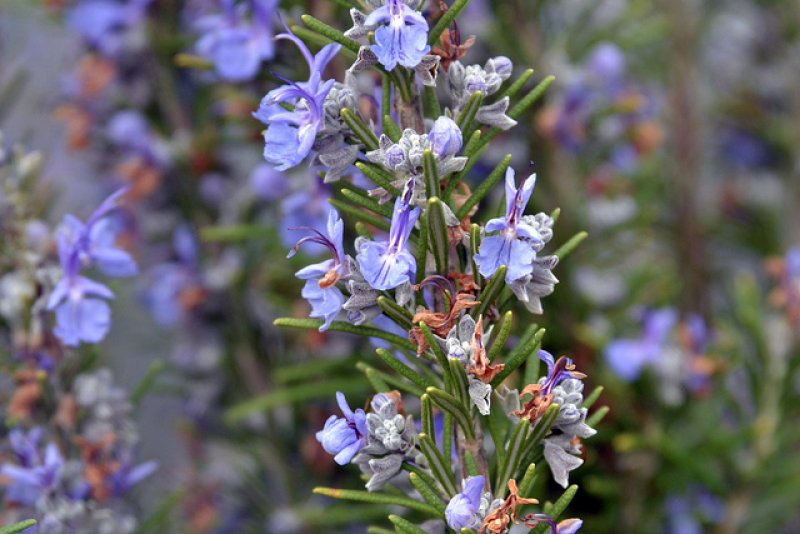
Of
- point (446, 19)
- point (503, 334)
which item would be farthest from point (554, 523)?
point (446, 19)

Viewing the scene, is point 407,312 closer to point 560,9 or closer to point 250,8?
point 250,8

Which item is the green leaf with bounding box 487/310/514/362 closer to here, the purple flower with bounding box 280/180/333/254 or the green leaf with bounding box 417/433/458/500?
the green leaf with bounding box 417/433/458/500

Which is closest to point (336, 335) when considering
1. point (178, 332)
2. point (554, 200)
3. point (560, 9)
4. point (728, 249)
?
point (178, 332)

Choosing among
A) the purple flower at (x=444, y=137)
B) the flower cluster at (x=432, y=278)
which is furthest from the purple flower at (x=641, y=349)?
the purple flower at (x=444, y=137)

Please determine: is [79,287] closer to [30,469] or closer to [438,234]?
[30,469]

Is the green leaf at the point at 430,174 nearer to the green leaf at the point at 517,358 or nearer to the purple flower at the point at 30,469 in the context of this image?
the green leaf at the point at 517,358

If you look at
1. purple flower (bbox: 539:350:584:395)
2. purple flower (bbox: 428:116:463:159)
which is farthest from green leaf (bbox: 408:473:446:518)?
purple flower (bbox: 428:116:463:159)
